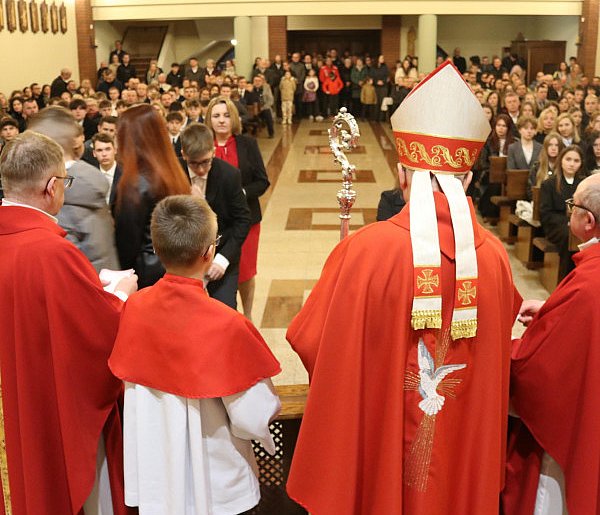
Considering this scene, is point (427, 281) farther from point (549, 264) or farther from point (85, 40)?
point (85, 40)

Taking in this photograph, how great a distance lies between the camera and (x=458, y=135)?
2498 millimetres

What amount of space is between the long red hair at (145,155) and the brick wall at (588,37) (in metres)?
20.6

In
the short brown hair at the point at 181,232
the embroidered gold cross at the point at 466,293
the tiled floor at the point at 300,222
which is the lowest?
the tiled floor at the point at 300,222

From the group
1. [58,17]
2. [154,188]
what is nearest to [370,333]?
[154,188]

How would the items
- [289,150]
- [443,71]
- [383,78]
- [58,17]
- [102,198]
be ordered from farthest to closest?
[383,78] → [58,17] → [289,150] → [102,198] → [443,71]

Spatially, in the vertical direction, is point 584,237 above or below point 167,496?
above

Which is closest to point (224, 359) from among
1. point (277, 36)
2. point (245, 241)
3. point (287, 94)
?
point (245, 241)

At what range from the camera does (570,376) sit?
2629 mm

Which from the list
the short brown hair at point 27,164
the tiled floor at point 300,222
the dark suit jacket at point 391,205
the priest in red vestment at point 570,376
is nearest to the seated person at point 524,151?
the tiled floor at point 300,222

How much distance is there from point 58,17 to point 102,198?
1851 centimetres

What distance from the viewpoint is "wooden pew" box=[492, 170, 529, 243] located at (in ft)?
28.1

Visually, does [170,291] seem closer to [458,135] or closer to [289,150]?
[458,135]

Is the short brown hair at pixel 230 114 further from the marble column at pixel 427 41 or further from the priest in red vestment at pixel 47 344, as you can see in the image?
the marble column at pixel 427 41

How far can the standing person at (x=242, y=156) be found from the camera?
5516 mm
